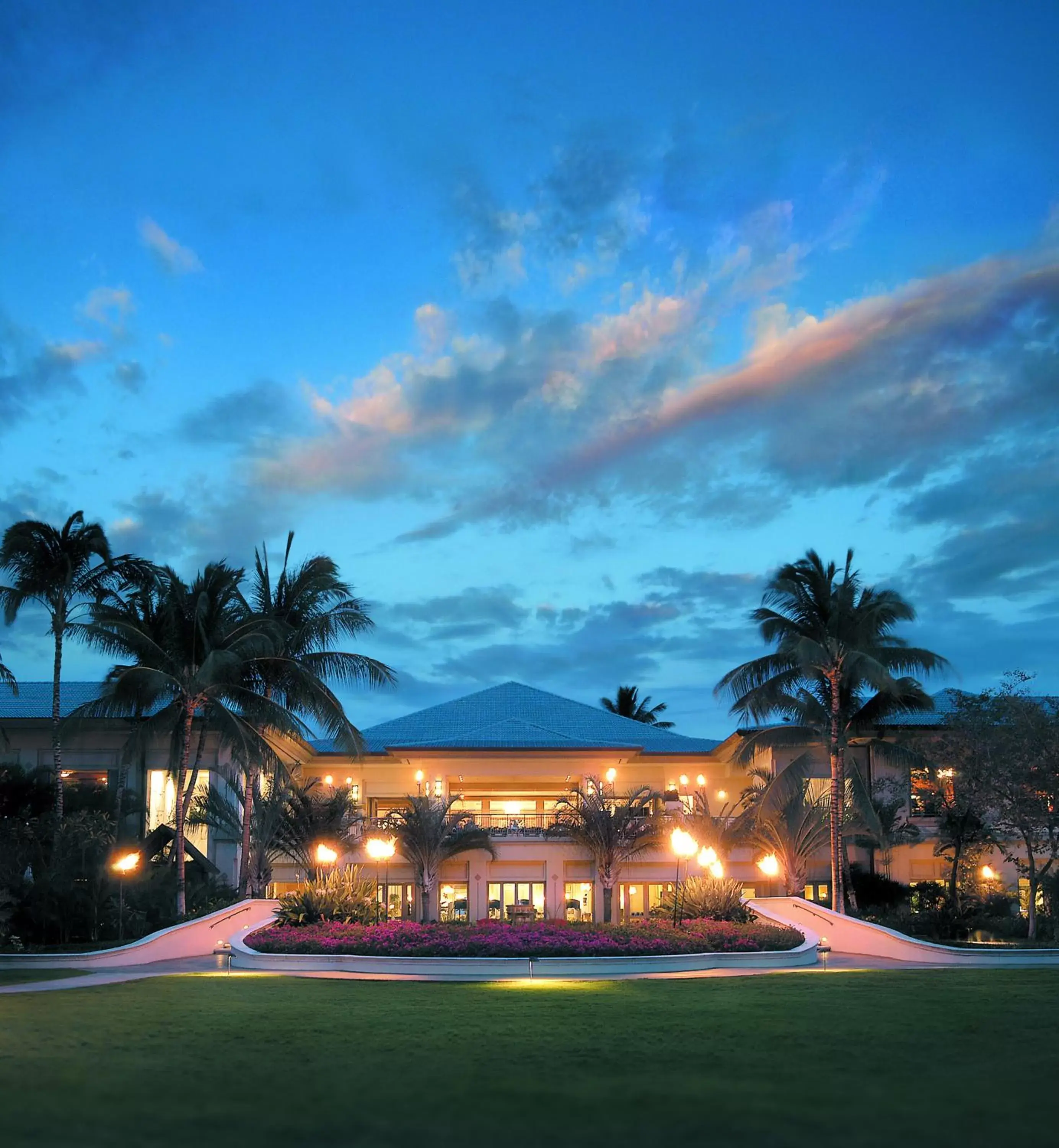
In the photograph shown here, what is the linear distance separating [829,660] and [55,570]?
2179 cm

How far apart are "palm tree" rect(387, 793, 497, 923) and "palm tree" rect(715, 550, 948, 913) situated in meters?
9.15

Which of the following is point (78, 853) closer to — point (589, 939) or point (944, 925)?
point (589, 939)

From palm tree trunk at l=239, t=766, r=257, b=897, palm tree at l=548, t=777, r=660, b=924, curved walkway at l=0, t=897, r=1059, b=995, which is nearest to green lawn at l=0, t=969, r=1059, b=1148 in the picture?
curved walkway at l=0, t=897, r=1059, b=995

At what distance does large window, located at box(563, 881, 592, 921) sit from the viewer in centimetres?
3872

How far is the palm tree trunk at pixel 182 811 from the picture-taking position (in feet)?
95.8

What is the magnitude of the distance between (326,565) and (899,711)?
1930cm

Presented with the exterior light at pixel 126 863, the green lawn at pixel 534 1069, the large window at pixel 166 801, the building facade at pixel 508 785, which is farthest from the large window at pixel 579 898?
the green lawn at pixel 534 1069

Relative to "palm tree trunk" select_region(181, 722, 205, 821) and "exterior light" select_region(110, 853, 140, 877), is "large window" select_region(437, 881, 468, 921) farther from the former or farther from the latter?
"exterior light" select_region(110, 853, 140, 877)

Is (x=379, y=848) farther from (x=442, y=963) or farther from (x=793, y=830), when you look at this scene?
(x=793, y=830)

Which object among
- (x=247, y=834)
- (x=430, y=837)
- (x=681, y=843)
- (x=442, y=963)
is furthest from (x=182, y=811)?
(x=681, y=843)

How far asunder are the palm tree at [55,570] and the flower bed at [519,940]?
9.31 meters

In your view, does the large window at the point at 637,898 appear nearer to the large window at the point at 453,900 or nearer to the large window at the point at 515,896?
the large window at the point at 515,896

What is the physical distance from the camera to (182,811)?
30.3m

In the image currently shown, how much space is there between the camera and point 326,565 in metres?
34.9
